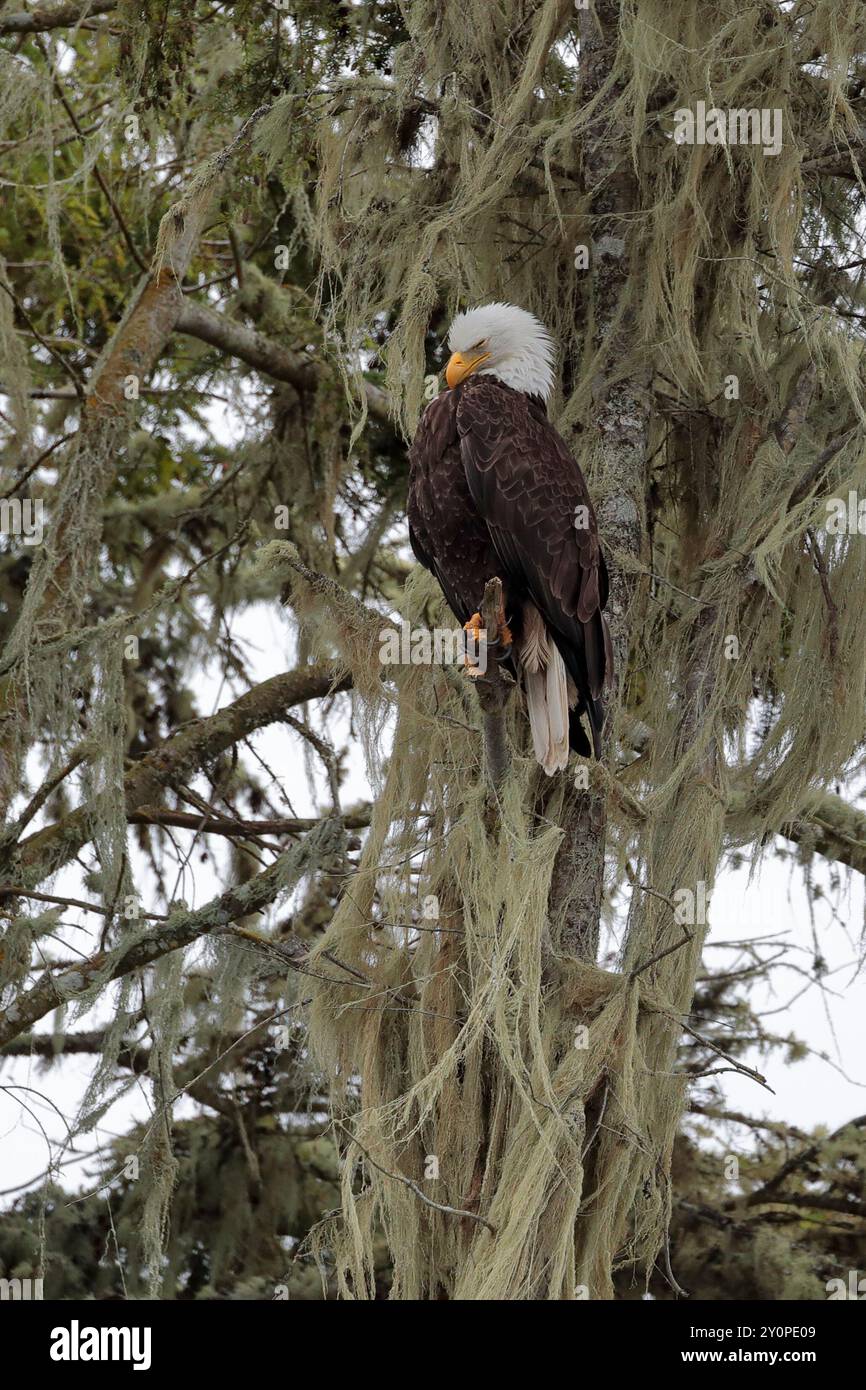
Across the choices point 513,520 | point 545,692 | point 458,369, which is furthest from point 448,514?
point 545,692

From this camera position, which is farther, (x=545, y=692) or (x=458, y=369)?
(x=458, y=369)

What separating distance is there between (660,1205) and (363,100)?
9.07ft

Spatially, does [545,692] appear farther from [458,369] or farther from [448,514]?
[458,369]

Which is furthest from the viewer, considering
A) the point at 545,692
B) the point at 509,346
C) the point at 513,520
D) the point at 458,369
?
the point at 458,369

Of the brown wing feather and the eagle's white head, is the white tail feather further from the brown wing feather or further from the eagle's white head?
the eagle's white head

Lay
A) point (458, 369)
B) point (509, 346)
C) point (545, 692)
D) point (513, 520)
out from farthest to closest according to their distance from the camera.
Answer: point (458, 369) → point (509, 346) → point (513, 520) → point (545, 692)

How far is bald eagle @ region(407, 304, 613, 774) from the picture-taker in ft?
11.7

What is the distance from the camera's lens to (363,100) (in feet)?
13.3

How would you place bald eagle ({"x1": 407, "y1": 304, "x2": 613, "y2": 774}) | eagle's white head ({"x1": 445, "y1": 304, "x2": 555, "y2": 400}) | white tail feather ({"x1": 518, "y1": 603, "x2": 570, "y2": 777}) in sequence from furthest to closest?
1. eagle's white head ({"x1": 445, "y1": 304, "x2": 555, "y2": 400})
2. bald eagle ({"x1": 407, "y1": 304, "x2": 613, "y2": 774})
3. white tail feather ({"x1": 518, "y1": 603, "x2": 570, "y2": 777})

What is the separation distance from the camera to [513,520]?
3760 millimetres

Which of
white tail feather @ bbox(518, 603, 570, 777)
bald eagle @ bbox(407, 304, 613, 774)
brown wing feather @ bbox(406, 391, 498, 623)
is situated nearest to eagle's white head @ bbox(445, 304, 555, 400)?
bald eagle @ bbox(407, 304, 613, 774)

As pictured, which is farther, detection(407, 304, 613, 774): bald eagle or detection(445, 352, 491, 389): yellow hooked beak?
detection(445, 352, 491, 389): yellow hooked beak

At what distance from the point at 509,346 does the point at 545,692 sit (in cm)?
88
